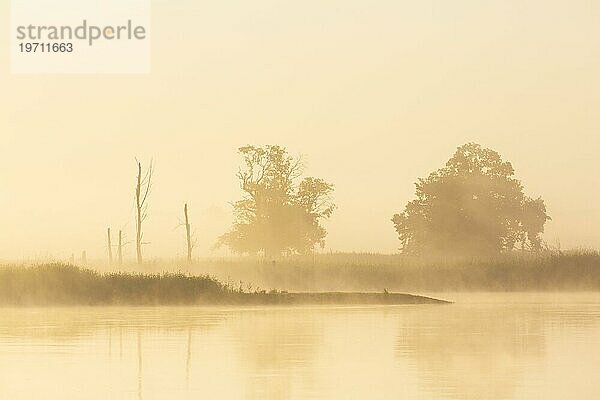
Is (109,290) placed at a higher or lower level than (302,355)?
higher

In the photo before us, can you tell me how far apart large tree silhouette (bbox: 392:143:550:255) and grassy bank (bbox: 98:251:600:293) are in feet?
63.7

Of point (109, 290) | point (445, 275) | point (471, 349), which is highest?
point (445, 275)

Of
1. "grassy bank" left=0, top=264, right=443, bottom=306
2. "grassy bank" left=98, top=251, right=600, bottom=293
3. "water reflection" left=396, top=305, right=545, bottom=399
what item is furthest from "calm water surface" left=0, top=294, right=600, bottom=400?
"grassy bank" left=98, top=251, right=600, bottom=293

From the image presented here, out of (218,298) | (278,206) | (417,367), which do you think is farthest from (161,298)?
(278,206)

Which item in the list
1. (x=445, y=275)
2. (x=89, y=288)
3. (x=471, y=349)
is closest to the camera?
(x=471, y=349)

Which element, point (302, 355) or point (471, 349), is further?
point (471, 349)

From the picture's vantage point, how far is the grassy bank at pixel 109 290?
4391 centimetres

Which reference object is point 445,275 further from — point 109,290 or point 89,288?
point 89,288

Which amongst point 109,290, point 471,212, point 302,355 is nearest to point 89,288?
point 109,290

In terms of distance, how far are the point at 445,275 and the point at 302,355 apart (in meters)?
37.2

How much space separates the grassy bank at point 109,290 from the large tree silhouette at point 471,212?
36545 millimetres

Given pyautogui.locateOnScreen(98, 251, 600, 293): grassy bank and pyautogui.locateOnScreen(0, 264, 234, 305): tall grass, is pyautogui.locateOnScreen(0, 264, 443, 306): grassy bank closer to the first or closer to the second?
pyautogui.locateOnScreen(0, 264, 234, 305): tall grass

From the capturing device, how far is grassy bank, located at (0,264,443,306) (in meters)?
43.9

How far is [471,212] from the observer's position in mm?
81812
